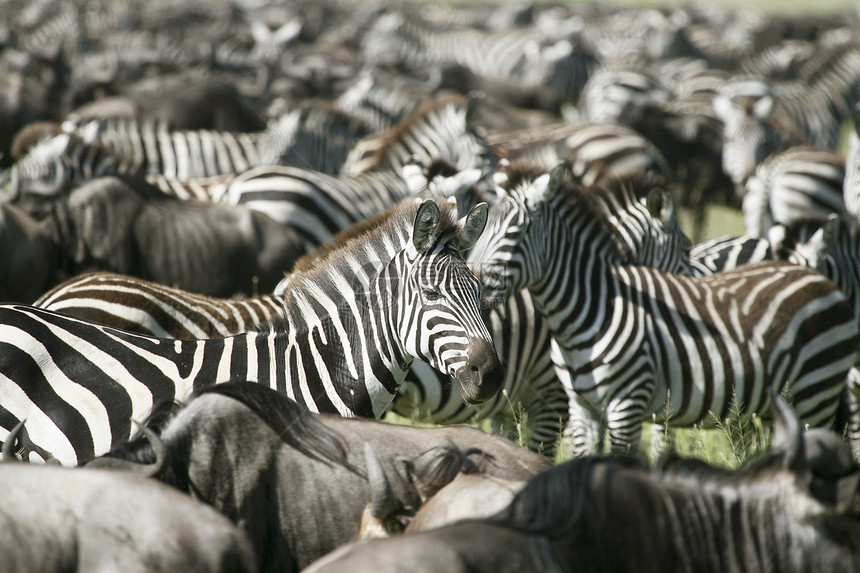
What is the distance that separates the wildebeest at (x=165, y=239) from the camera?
6906 mm

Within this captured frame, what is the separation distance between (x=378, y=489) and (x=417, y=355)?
1.33 metres

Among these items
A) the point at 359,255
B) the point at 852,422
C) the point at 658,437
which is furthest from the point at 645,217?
the point at 359,255

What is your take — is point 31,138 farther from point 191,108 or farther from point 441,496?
point 441,496

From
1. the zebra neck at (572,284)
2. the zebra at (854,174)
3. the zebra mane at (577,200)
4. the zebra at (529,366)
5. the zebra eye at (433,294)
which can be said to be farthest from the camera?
the zebra at (854,174)

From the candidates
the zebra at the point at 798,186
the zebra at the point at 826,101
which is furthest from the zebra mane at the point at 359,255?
the zebra at the point at 826,101

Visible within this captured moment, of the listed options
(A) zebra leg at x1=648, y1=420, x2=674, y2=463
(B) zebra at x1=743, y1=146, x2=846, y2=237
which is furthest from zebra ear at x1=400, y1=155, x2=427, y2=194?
(B) zebra at x1=743, y1=146, x2=846, y2=237

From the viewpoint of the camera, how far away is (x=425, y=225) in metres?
3.80

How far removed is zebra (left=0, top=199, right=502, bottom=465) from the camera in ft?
11.9

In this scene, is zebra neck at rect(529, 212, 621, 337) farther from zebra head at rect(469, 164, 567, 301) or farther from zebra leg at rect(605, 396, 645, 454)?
zebra leg at rect(605, 396, 645, 454)

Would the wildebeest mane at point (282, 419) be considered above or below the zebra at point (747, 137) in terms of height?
above

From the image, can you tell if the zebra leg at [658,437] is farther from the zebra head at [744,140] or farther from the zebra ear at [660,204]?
the zebra head at [744,140]

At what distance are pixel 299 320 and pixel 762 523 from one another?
2.33 metres

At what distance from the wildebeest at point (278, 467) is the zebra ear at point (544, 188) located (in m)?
2.43

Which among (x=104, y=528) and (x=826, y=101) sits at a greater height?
(x=104, y=528)
